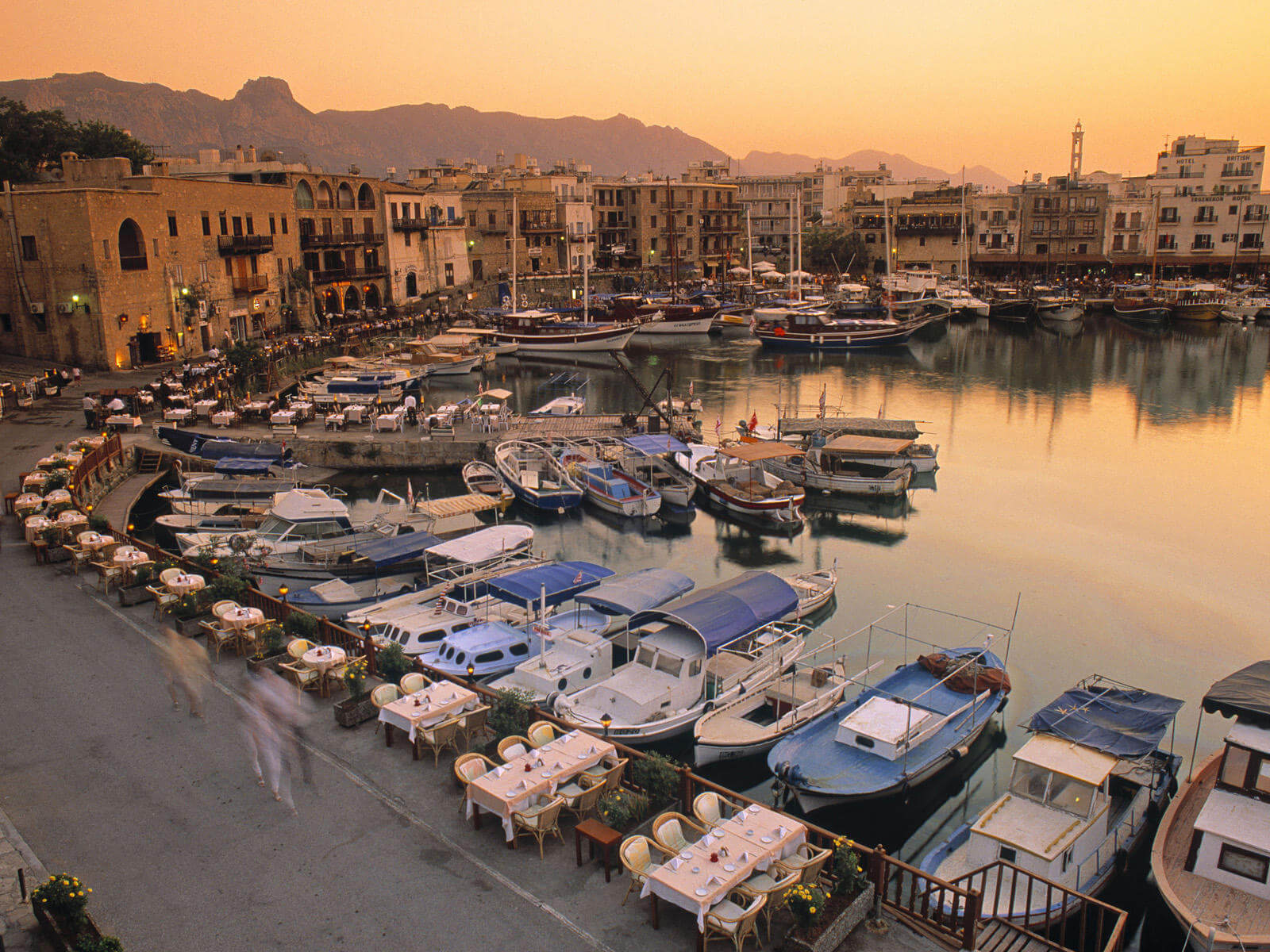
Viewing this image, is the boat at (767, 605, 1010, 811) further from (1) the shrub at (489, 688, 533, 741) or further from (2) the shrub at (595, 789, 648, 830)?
(1) the shrub at (489, 688, 533, 741)

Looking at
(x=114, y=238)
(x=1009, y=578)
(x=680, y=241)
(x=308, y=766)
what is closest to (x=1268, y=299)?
(x=680, y=241)

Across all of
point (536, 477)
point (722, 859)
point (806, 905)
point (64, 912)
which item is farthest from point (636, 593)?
point (536, 477)

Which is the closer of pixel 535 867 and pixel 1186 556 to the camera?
pixel 535 867

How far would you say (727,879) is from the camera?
812cm

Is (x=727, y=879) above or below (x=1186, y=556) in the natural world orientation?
above

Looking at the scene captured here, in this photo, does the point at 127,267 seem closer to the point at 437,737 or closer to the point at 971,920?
the point at 437,737

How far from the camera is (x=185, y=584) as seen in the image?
607 inches

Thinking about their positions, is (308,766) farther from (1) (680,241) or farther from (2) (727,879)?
(1) (680,241)

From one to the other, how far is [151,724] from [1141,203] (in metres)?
100.0

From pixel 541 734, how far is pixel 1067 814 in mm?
6451

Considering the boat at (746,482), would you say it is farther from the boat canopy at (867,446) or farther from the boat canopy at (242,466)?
the boat canopy at (242,466)

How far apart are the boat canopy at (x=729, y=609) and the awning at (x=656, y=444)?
11.7 meters

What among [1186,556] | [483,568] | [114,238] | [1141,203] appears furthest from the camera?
[1141,203]

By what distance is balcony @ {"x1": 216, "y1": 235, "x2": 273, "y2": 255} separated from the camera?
159 ft
